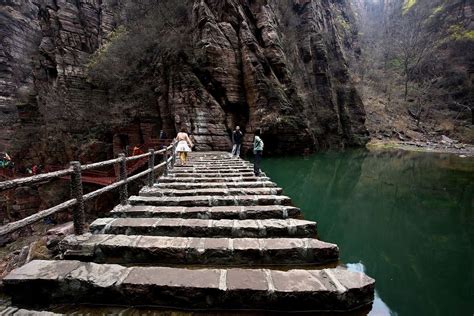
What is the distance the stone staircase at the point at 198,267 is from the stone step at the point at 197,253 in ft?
0.04

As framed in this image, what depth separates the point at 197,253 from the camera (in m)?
2.65

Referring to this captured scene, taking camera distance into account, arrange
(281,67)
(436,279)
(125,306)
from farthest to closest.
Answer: (281,67), (436,279), (125,306)

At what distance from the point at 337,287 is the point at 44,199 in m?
20.1

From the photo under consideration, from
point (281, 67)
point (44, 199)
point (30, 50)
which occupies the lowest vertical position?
point (44, 199)

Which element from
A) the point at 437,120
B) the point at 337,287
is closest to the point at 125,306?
the point at 337,287

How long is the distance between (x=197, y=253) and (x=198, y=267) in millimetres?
145

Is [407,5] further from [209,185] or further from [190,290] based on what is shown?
[190,290]

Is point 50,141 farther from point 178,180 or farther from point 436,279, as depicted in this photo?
point 436,279

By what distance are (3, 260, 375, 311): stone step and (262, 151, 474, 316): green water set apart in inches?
80.7

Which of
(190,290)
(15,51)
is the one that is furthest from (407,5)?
(190,290)

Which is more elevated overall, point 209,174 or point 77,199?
point 77,199

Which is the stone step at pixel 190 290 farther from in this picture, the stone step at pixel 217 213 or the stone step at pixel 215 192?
the stone step at pixel 215 192

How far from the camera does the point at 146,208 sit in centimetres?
398

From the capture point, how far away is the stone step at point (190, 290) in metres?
2.05
